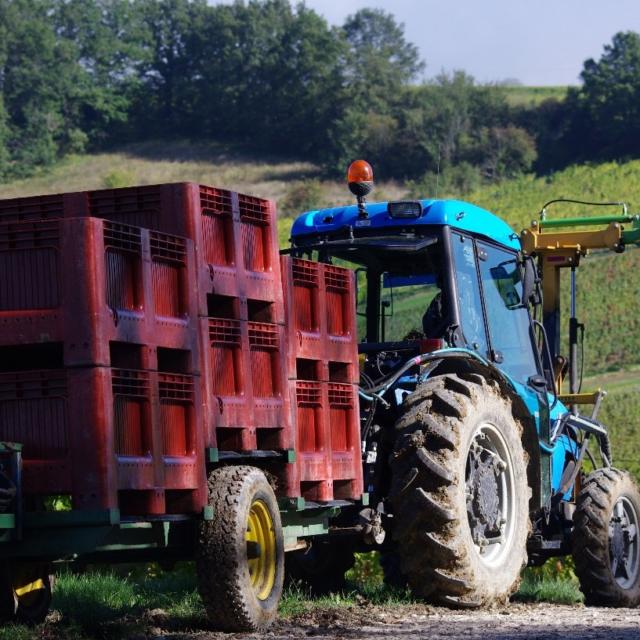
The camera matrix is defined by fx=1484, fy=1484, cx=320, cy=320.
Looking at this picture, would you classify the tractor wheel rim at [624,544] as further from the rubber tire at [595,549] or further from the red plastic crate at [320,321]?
the red plastic crate at [320,321]

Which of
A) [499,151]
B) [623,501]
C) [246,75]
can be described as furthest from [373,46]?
[623,501]

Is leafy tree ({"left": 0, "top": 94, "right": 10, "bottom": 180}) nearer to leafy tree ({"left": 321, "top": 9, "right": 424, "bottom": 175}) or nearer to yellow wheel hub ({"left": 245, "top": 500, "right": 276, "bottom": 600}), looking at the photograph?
leafy tree ({"left": 321, "top": 9, "right": 424, "bottom": 175})

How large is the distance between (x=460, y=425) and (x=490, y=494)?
811mm

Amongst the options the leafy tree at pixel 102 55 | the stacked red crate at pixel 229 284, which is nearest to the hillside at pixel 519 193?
the stacked red crate at pixel 229 284

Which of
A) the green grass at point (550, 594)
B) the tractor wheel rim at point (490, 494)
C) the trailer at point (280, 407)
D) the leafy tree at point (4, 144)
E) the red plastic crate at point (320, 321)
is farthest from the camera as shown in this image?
the leafy tree at point (4, 144)

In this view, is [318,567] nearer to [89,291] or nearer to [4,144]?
[89,291]

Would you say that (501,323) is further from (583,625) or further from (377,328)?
(583,625)

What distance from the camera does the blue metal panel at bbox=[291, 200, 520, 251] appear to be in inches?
390

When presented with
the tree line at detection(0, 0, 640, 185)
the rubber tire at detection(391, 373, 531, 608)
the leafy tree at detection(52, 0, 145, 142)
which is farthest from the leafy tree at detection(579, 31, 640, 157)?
the rubber tire at detection(391, 373, 531, 608)

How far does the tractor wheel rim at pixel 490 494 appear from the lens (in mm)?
9328

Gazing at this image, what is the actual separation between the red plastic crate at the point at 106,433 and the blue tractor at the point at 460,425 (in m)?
2.24

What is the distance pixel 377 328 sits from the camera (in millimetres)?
10578

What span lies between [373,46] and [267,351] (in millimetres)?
120407

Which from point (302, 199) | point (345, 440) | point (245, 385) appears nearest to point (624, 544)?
point (345, 440)
